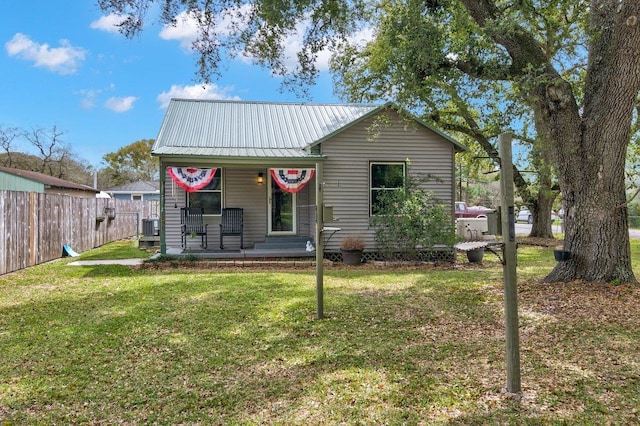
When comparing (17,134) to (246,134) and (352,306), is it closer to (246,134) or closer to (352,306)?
(246,134)

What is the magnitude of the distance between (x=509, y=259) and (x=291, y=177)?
826 cm

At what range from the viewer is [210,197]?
11781mm

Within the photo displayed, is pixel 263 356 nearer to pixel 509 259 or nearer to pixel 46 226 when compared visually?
pixel 509 259

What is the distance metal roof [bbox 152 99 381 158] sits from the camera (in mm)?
11297

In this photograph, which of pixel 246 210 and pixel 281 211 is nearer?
pixel 246 210

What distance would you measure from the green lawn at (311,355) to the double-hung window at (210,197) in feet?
14.9

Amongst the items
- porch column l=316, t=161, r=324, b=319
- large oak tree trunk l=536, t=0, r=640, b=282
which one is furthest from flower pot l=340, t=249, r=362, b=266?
porch column l=316, t=161, r=324, b=319

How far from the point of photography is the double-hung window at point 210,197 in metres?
11.7

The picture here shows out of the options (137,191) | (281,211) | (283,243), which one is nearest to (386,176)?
(281,211)

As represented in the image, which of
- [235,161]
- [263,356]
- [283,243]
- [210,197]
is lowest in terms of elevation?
[263,356]

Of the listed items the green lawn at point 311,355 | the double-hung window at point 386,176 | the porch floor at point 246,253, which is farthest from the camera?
the double-hung window at point 386,176

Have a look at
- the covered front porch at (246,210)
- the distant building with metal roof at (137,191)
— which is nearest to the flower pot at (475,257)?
the covered front porch at (246,210)

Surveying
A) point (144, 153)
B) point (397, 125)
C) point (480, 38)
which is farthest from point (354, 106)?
point (144, 153)

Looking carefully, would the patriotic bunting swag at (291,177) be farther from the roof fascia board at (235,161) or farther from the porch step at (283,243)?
the porch step at (283,243)
